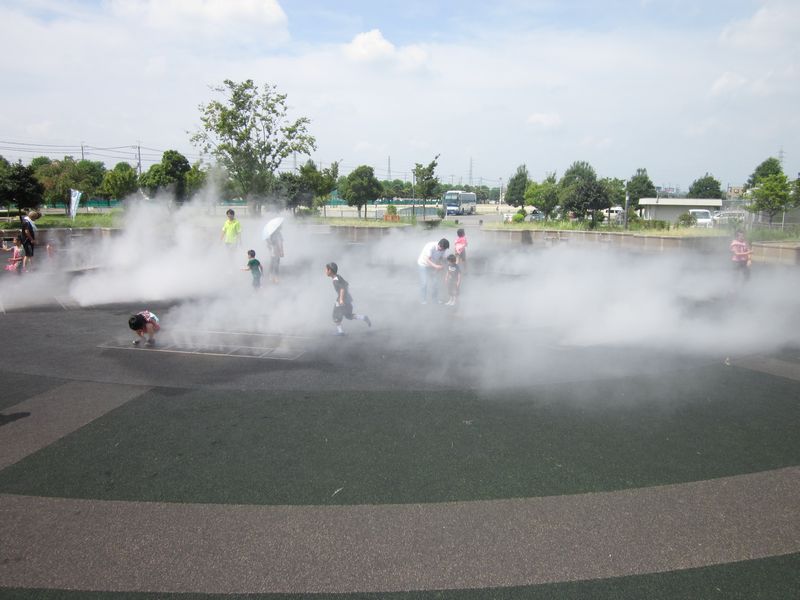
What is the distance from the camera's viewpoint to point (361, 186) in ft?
131

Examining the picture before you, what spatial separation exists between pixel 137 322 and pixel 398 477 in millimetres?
5280

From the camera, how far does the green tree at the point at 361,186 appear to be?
39.8m

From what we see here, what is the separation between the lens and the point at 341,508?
380 centimetres

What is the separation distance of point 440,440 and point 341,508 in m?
1.32

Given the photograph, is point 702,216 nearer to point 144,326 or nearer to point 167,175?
point 167,175

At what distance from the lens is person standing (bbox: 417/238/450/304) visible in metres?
10.9

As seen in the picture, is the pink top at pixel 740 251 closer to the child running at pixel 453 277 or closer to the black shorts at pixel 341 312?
the child running at pixel 453 277

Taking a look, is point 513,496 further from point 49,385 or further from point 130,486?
point 49,385

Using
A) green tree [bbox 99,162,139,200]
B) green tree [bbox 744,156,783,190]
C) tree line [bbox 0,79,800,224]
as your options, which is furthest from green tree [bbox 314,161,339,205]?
green tree [bbox 744,156,783,190]

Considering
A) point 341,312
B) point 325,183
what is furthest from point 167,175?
point 341,312

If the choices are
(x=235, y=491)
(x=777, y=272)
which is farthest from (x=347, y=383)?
(x=777, y=272)

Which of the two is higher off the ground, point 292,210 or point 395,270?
point 292,210

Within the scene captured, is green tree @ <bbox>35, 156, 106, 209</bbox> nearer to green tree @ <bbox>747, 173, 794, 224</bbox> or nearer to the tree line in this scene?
Result: the tree line

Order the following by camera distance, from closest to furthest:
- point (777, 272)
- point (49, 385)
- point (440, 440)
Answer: point (440, 440)
point (49, 385)
point (777, 272)
